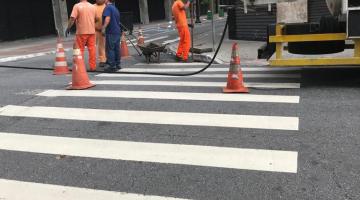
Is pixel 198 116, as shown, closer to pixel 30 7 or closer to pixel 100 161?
Result: pixel 100 161

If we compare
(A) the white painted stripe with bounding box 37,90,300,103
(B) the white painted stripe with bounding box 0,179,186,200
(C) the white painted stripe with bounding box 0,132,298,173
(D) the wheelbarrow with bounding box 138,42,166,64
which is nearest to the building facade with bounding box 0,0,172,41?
(D) the wheelbarrow with bounding box 138,42,166,64

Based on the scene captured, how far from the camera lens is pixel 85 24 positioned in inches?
429

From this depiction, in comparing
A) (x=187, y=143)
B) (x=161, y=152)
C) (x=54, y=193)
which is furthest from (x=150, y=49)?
(x=54, y=193)

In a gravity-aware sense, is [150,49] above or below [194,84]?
above

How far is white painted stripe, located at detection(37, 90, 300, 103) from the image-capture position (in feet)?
22.3

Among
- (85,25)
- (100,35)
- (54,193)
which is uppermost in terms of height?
(85,25)

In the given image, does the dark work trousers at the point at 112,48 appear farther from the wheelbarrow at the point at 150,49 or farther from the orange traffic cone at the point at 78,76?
the orange traffic cone at the point at 78,76

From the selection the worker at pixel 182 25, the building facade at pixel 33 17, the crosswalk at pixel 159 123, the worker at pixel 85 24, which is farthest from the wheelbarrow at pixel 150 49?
the building facade at pixel 33 17

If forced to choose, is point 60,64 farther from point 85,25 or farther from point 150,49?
point 150,49

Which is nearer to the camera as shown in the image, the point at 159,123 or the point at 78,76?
the point at 159,123

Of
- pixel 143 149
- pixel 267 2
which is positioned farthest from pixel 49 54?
pixel 143 149

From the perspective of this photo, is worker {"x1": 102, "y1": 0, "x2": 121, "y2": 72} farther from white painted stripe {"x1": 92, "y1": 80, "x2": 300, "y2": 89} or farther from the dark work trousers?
white painted stripe {"x1": 92, "y1": 80, "x2": 300, "y2": 89}

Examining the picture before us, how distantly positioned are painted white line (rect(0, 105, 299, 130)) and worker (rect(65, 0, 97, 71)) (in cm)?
406

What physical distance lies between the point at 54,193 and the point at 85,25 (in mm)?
7433
